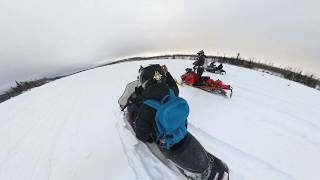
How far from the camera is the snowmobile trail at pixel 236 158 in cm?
365

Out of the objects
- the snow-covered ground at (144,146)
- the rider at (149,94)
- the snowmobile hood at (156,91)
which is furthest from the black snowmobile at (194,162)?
the snowmobile hood at (156,91)

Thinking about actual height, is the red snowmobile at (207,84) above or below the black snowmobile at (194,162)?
below

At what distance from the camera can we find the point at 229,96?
23.6 feet

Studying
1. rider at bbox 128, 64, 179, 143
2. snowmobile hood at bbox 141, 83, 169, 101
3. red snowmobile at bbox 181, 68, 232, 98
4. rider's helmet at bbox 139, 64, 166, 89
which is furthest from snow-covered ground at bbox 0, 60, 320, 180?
rider's helmet at bbox 139, 64, 166, 89

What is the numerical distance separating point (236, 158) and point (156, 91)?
2.15m

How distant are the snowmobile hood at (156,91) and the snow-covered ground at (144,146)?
4.54 ft

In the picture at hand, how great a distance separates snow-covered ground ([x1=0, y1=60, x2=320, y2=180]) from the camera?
151 inches

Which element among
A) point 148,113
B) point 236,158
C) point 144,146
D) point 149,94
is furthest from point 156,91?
point 236,158

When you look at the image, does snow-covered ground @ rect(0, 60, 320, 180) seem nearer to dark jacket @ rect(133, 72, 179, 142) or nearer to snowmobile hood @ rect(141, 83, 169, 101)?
dark jacket @ rect(133, 72, 179, 142)

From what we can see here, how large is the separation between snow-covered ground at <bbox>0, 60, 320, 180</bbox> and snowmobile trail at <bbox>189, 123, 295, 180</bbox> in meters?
0.02

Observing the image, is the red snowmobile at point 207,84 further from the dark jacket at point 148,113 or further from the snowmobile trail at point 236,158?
the dark jacket at point 148,113

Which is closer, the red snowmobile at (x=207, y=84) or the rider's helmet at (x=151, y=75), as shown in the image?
the rider's helmet at (x=151, y=75)

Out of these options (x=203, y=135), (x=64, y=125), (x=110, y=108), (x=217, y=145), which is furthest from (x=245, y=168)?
(x=64, y=125)

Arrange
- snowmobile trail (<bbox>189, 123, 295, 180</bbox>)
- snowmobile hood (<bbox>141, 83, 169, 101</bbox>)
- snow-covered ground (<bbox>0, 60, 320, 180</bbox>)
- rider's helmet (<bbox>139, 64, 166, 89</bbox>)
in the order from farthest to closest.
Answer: snow-covered ground (<bbox>0, 60, 320, 180</bbox>), snowmobile trail (<bbox>189, 123, 295, 180</bbox>), rider's helmet (<bbox>139, 64, 166, 89</bbox>), snowmobile hood (<bbox>141, 83, 169, 101</bbox>)
